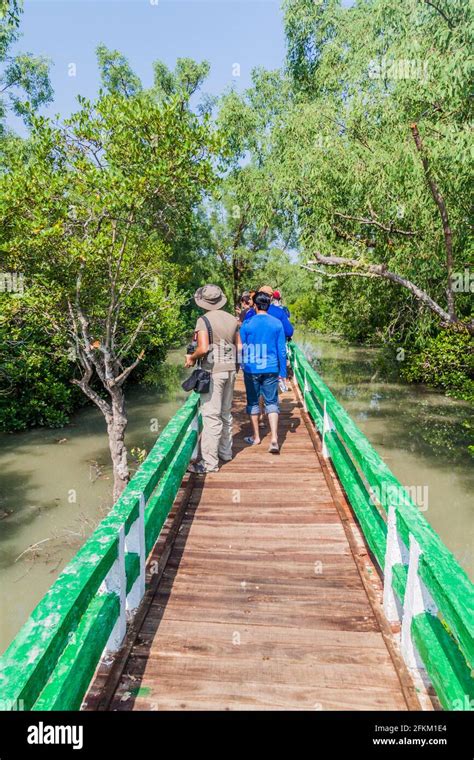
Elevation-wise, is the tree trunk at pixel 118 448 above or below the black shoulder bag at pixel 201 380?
below

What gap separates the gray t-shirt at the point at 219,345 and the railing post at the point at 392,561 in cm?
284

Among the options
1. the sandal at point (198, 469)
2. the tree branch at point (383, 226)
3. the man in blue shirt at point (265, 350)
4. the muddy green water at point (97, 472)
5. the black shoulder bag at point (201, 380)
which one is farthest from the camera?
the tree branch at point (383, 226)

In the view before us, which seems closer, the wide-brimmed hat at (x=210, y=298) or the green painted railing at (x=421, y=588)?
the green painted railing at (x=421, y=588)

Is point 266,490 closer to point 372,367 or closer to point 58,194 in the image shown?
point 58,194

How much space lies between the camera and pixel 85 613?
2.69m

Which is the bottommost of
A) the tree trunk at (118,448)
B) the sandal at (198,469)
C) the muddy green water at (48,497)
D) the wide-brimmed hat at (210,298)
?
the muddy green water at (48,497)

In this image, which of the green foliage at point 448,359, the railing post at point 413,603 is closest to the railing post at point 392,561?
the railing post at point 413,603

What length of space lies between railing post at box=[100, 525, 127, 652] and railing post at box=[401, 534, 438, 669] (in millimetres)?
1669

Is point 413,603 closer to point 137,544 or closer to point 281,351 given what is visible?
point 137,544

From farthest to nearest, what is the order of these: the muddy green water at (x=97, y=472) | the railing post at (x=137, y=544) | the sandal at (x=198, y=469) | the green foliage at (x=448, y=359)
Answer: the green foliage at (x=448, y=359) → the muddy green water at (x=97, y=472) → the sandal at (x=198, y=469) → the railing post at (x=137, y=544)

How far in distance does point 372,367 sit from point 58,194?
71.9 feet

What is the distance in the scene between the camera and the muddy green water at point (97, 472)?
33.2 feet

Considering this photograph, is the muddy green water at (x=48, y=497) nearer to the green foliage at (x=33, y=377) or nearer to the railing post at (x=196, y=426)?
the green foliage at (x=33, y=377)

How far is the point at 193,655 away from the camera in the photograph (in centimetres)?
301
